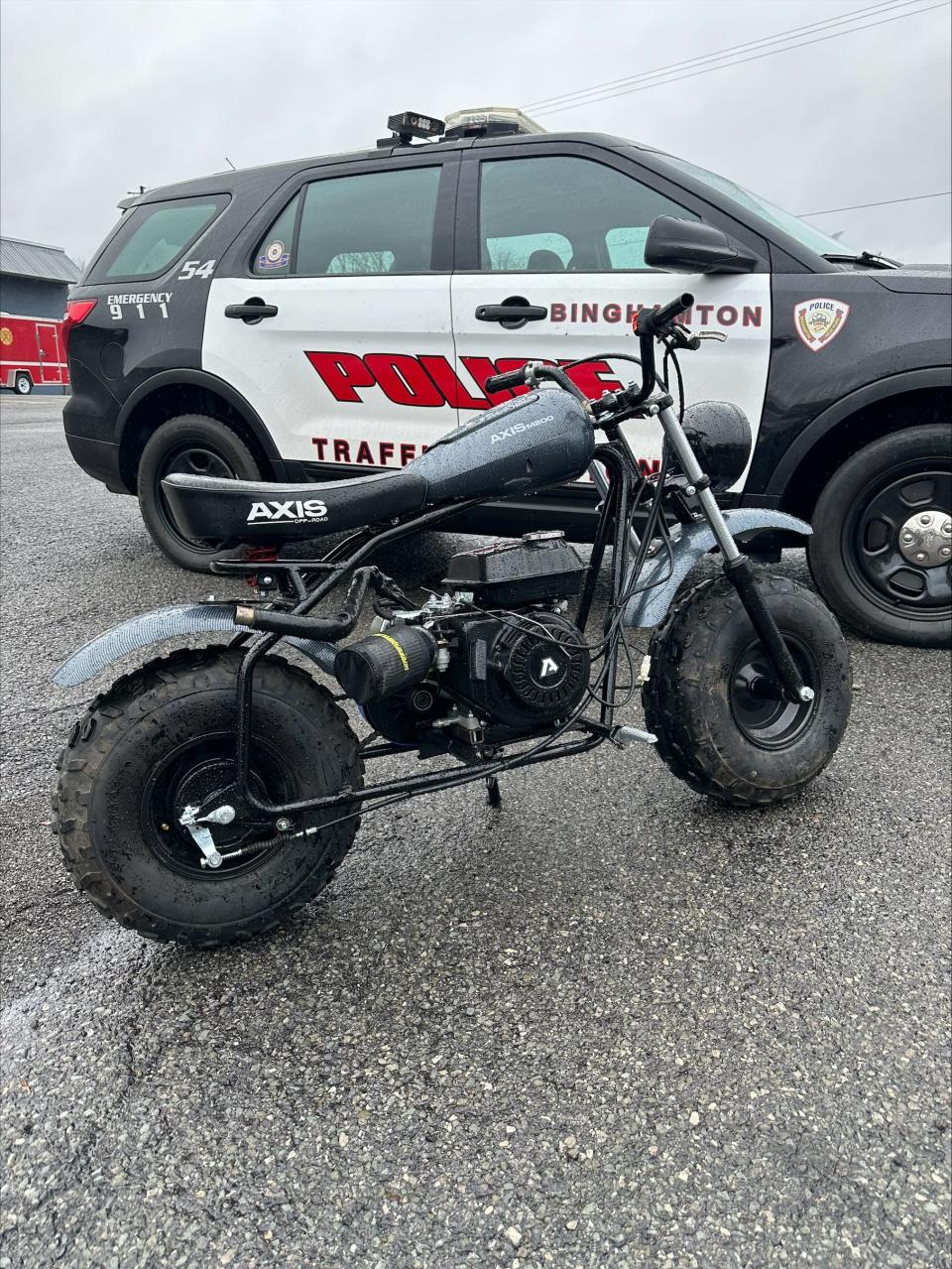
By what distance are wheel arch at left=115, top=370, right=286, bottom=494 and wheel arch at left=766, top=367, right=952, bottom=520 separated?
238 cm

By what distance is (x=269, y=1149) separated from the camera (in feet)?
5.43

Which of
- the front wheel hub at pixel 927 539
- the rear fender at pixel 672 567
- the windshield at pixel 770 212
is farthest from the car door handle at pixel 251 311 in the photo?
the front wheel hub at pixel 927 539

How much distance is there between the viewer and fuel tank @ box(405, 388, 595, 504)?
7.00 ft

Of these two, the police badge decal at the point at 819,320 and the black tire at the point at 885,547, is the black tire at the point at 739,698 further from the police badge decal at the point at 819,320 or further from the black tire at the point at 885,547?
the police badge decal at the point at 819,320

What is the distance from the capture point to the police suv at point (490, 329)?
3664 millimetres

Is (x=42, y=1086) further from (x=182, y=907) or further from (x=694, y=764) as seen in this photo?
(x=694, y=764)

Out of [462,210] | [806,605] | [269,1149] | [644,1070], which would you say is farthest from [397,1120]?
[462,210]

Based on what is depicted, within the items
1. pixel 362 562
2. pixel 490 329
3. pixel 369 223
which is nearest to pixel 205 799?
pixel 362 562

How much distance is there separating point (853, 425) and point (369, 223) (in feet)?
7.82

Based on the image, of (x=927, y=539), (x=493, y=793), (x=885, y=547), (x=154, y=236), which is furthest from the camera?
(x=154, y=236)

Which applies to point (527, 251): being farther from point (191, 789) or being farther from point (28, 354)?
point (28, 354)

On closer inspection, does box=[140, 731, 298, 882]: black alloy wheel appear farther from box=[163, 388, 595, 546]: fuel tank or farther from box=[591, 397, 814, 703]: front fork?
box=[591, 397, 814, 703]: front fork

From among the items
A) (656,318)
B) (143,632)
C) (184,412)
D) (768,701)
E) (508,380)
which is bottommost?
(768,701)

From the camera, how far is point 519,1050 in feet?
6.17
